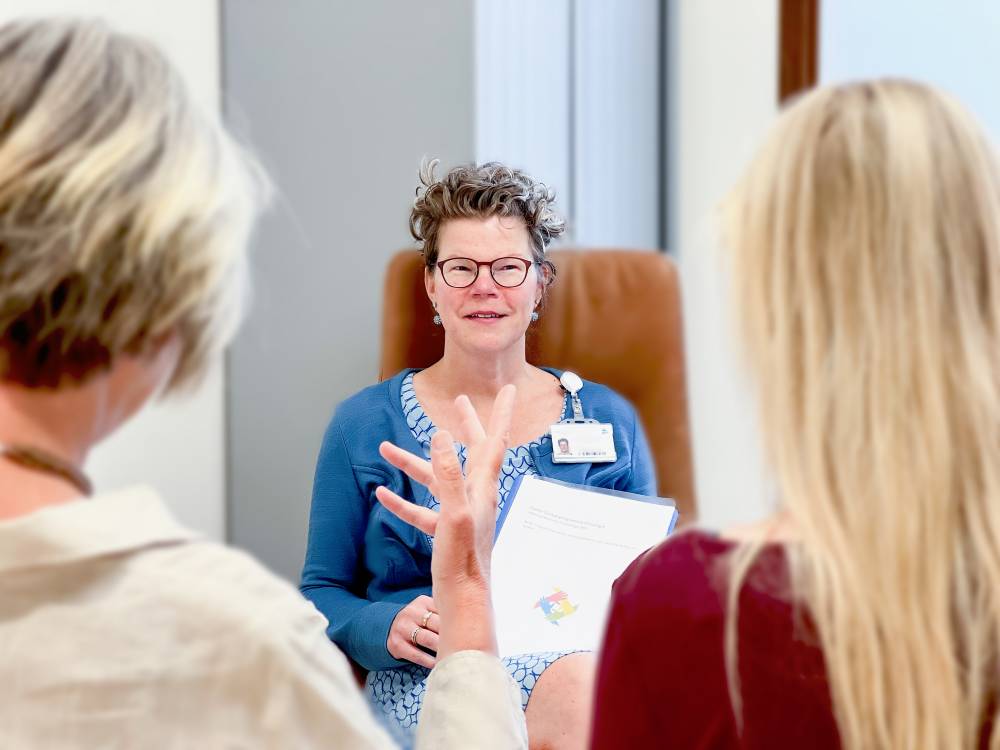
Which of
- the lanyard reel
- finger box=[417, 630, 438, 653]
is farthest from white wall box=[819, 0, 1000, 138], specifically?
finger box=[417, 630, 438, 653]

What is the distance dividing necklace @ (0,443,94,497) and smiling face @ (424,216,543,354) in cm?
90

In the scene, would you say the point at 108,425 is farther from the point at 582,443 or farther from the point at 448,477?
the point at 582,443

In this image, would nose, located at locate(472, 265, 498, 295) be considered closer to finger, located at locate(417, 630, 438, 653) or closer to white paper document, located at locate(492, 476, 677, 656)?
white paper document, located at locate(492, 476, 677, 656)

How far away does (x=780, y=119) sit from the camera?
795 mm

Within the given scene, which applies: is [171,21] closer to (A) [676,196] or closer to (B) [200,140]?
(A) [676,196]

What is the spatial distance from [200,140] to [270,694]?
36 cm

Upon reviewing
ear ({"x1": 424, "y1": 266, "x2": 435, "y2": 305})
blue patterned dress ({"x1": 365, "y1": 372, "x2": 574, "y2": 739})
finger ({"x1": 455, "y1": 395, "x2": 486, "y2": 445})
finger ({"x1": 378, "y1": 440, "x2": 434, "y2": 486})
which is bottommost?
blue patterned dress ({"x1": 365, "y1": 372, "x2": 574, "y2": 739})

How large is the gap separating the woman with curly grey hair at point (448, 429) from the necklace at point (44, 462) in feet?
2.84

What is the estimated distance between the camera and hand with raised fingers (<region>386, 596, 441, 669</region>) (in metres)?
1.61

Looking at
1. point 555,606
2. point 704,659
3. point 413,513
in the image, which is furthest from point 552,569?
point 704,659

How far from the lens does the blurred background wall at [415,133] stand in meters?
2.42

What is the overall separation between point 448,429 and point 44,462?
934mm

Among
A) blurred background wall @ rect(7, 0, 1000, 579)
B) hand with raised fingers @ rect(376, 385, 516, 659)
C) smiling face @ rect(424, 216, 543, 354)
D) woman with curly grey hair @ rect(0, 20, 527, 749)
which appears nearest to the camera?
woman with curly grey hair @ rect(0, 20, 527, 749)

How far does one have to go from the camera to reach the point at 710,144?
341 centimetres
